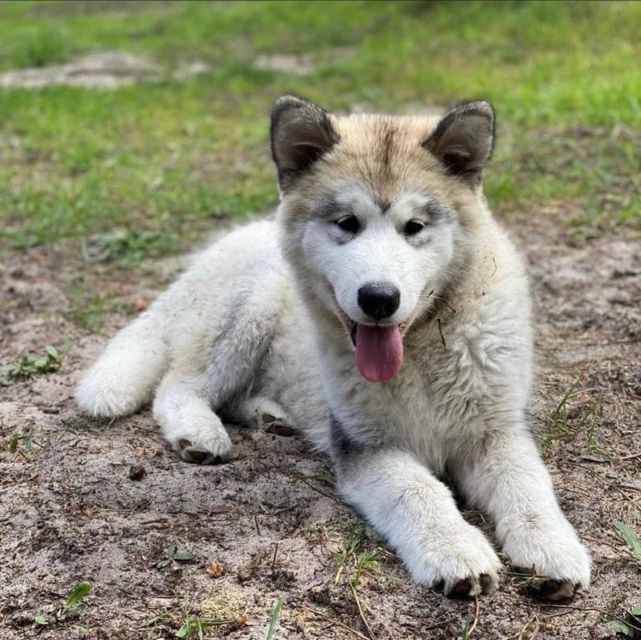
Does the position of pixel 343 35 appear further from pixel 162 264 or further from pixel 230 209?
pixel 162 264

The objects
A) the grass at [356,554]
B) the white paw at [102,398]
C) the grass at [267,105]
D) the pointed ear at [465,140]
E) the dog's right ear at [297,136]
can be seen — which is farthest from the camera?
the grass at [267,105]

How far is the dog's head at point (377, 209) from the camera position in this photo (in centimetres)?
318

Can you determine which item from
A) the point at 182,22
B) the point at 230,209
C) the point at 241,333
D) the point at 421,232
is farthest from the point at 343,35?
the point at 421,232

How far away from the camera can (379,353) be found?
334 cm

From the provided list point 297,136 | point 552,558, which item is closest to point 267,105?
point 297,136

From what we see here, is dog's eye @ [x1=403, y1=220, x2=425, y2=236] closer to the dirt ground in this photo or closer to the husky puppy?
the husky puppy

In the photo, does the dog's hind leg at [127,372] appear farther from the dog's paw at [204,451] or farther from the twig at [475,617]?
the twig at [475,617]

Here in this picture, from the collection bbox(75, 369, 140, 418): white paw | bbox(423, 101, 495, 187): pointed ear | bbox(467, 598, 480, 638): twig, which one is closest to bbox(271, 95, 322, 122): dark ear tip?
bbox(423, 101, 495, 187): pointed ear

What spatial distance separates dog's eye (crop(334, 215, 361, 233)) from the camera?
3.36 m

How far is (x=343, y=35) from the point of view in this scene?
1454 cm

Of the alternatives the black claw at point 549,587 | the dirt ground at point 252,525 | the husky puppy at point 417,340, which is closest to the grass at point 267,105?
the dirt ground at point 252,525

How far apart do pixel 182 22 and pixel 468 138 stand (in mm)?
14946

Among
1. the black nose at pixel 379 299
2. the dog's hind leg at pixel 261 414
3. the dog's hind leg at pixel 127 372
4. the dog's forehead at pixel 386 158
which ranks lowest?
the dog's hind leg at pixel 261 414

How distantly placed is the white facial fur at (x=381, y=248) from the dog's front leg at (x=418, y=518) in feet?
1.96
